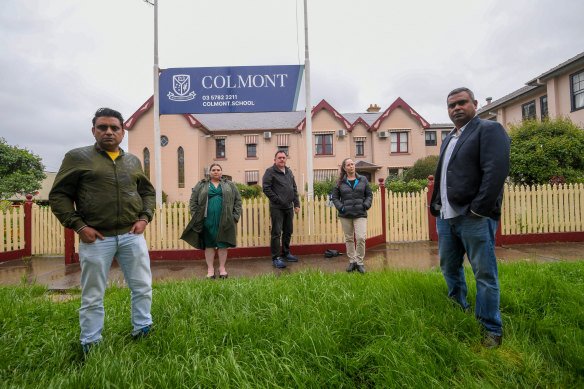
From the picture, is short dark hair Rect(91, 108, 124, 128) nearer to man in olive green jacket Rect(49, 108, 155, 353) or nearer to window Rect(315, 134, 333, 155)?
man in olive green jacket Rect(49, 108, 155, 353)

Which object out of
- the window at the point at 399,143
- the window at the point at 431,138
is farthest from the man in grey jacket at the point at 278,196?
the window at the point at 431,138

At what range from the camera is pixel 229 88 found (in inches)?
275

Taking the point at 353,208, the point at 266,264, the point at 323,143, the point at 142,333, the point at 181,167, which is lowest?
the point at 266,264

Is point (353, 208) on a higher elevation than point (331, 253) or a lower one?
higher

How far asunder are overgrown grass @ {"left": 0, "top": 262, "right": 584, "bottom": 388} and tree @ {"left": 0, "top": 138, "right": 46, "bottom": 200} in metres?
21.5

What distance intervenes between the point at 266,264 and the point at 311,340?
141 inches

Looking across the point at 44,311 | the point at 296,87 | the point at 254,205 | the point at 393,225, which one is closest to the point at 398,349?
the point at 44,311

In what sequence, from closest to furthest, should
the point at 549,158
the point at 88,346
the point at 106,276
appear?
the point at 88,346
the point at 106,276
the point at 549,158

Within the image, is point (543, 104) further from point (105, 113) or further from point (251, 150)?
point (105, 113)

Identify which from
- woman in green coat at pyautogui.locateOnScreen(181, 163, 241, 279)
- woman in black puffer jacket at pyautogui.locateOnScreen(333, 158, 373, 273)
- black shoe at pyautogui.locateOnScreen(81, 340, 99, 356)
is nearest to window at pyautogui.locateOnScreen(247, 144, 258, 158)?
woman in green coat at pyautogui.locateOnScreen(181, 163, 241, 279)

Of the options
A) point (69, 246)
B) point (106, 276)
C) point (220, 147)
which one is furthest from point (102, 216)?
point (220, 147)

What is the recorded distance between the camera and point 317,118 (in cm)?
2391

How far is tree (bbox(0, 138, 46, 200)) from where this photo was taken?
18875mm

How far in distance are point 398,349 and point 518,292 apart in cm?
185
